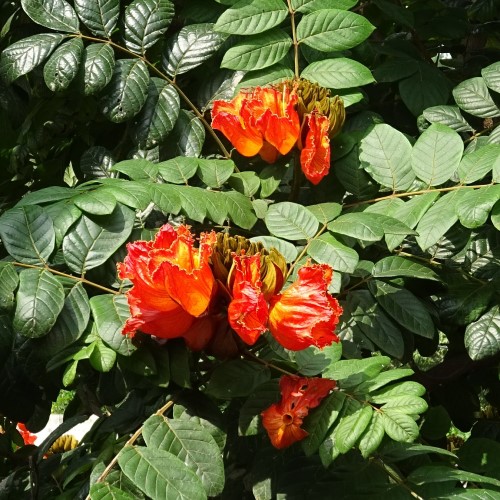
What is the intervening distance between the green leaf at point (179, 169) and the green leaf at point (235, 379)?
35 centimetres

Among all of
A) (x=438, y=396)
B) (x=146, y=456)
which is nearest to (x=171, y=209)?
(x=146, y=456)

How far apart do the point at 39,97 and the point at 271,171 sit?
0.53 m

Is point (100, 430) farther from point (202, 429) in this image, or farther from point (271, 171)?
point (271, 171)

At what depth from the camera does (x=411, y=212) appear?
151 cm

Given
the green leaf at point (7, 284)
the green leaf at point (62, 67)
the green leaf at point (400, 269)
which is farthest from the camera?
the green leaf at point (62, 67)

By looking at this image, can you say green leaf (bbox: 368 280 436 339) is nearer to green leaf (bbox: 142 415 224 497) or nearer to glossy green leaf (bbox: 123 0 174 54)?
green leaf (bbox: 142 415 224 497)

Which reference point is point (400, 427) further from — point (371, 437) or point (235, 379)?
point (235, 379)

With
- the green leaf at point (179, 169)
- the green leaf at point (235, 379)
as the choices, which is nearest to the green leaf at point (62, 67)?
the green leaf at point (179, 169)

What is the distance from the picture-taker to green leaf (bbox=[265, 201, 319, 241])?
58.6 inches

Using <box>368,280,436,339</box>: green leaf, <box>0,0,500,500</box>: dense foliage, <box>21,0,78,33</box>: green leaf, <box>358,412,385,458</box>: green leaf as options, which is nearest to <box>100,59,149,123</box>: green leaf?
<box>0,0,500,500</box>: dense foliage

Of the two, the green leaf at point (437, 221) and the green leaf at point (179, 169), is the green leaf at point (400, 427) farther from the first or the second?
the green leaf at point (179, 169)

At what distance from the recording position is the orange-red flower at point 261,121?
150 centimetres

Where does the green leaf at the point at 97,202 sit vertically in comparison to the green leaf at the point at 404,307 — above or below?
above

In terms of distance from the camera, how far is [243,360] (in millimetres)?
1361
